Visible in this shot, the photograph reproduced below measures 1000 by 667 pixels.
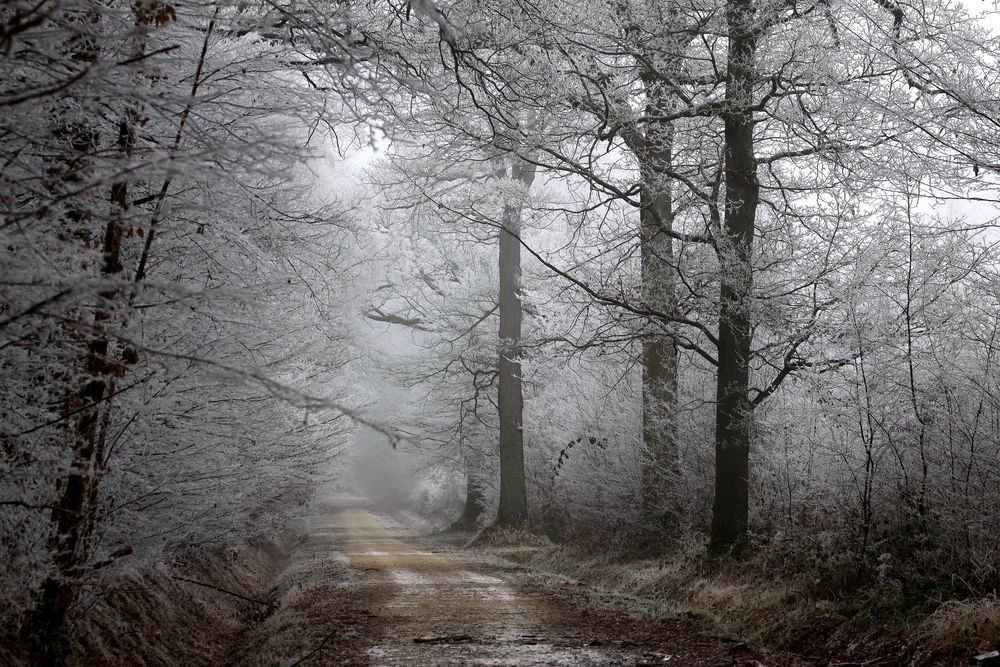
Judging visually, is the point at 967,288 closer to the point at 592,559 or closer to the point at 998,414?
the point at 998,414

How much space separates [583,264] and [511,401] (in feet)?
25.9

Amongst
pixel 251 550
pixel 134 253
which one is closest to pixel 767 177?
pixel 134 253

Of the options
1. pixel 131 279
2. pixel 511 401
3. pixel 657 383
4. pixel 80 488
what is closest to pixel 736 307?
pixel 657 383

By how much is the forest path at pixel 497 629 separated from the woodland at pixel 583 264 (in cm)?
157

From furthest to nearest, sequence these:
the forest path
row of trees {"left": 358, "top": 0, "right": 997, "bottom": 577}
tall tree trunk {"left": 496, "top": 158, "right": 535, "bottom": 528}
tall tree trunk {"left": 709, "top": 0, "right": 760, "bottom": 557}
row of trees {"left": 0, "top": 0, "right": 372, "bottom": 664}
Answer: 1. tall tree trunk {"left": 496, "top": 158, "right": 535, "bottom": 528}
2. tall tree trunk {"left": 709, "top": 0, "right": 760, "bottom": 557}
3. row of trees {"left": 358, "top": 0, "right": 997, "bottom": 577}
4. the forest path
5. row of trees {"left": 0, "top": 0, "right": 372, "bottom": 664}

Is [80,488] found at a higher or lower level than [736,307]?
lower

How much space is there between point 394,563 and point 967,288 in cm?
1027

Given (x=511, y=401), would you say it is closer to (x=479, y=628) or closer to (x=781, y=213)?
(x=781, y=213)

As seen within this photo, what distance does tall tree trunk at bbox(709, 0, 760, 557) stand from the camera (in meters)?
8.38

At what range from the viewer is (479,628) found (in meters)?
7.19

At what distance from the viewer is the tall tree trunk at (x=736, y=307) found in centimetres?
838

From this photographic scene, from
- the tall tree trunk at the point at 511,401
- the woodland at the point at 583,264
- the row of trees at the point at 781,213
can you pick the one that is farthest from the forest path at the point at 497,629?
the tall tree trunk at the point at 511,401

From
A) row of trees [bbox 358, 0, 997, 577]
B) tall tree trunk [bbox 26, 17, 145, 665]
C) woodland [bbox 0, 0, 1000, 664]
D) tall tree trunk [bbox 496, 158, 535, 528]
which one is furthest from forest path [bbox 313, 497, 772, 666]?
tall tree trunk [bbox 496, 158, 535, 528]

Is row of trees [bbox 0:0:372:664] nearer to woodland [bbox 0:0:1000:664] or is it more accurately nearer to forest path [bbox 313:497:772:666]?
woodland [bbox 0:0:1000:664]
